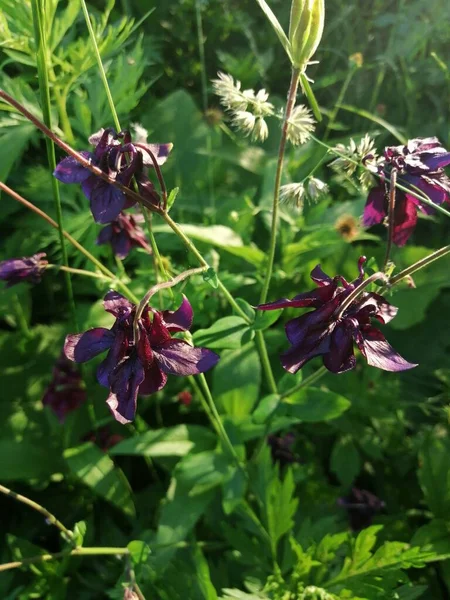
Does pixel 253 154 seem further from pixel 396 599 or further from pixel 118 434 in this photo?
pixel 396 599

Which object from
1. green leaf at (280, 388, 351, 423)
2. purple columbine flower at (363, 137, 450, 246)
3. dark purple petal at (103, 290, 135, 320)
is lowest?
green leaf at (280, 388, 351, 423)

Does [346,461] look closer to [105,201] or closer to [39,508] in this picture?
[39,508]

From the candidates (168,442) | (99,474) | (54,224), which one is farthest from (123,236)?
(99,474)

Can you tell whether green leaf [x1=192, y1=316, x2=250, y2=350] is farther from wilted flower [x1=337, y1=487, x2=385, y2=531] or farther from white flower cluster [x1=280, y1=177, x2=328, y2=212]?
wilted flower [x1=337, y1=487, x2=385, y2=531]

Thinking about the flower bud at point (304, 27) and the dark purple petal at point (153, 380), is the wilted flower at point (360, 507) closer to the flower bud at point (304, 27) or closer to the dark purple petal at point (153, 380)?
the dark purple petal at point (153, 380)

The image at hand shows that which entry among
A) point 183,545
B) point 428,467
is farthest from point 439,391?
point 183,545

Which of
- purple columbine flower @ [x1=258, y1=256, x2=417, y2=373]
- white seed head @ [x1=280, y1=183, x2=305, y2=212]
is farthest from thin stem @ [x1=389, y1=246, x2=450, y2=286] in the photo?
white seed head @ [x1=280, y1=183, x2=305, y2=212]
